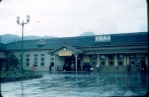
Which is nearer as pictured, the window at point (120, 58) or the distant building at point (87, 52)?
the distant building at point (87, 52)

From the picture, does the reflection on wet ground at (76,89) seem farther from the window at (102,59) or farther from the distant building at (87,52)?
the window at (102,59)

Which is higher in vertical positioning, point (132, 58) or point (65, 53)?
point (65, 53)

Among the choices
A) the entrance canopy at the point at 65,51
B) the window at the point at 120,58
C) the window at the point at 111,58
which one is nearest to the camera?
the window at the point at 120,58

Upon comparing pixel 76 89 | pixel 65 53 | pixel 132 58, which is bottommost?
pixel 76 89

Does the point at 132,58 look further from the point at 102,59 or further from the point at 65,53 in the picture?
the point at 65,53

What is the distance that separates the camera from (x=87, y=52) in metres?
35.1

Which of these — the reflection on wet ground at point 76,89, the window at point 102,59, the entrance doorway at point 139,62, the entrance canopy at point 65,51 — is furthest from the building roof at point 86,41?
the reflection on wet ground at point 76,89

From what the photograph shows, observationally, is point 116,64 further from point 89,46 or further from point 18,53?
point 18,53

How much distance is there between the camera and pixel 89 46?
1457 inches

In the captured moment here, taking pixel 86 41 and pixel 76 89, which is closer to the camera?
pixel 76 89

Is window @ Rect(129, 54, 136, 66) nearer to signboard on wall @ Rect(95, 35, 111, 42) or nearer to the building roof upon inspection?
the building roof

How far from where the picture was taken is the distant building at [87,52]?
33.3m

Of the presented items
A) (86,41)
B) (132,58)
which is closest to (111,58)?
(132,58)

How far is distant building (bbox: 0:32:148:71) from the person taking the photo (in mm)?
33281
